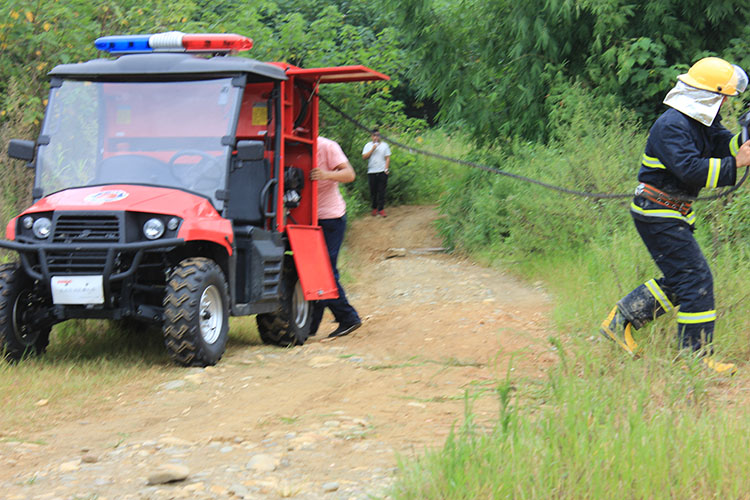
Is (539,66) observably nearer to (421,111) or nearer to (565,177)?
(565,177)

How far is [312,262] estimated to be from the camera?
8141 mm

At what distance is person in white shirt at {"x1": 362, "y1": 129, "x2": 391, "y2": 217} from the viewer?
19.0m

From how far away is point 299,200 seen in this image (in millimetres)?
8188

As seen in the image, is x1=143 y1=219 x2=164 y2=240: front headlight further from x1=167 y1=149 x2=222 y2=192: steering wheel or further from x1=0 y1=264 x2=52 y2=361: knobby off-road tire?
x1=0 y1=264 x2=52 y2=361: knobby off-road tire

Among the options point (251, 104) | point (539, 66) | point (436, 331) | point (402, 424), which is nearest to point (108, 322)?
point (251, 104)

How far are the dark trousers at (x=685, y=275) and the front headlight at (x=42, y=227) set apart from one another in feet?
13.4

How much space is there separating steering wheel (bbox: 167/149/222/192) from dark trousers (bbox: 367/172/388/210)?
12418 millimetres

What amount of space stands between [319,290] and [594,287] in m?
2.39

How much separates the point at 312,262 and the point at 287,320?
558 mm

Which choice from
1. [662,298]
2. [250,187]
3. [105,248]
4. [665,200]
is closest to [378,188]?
[250,187]

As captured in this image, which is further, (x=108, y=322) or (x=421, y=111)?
(x=421, y=111)

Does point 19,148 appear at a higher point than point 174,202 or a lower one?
higher

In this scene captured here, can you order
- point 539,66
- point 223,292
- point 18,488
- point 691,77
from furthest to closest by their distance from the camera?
point 539,66
point 223,292
point 691,77
point 18,488

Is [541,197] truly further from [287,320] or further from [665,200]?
[665,200]
